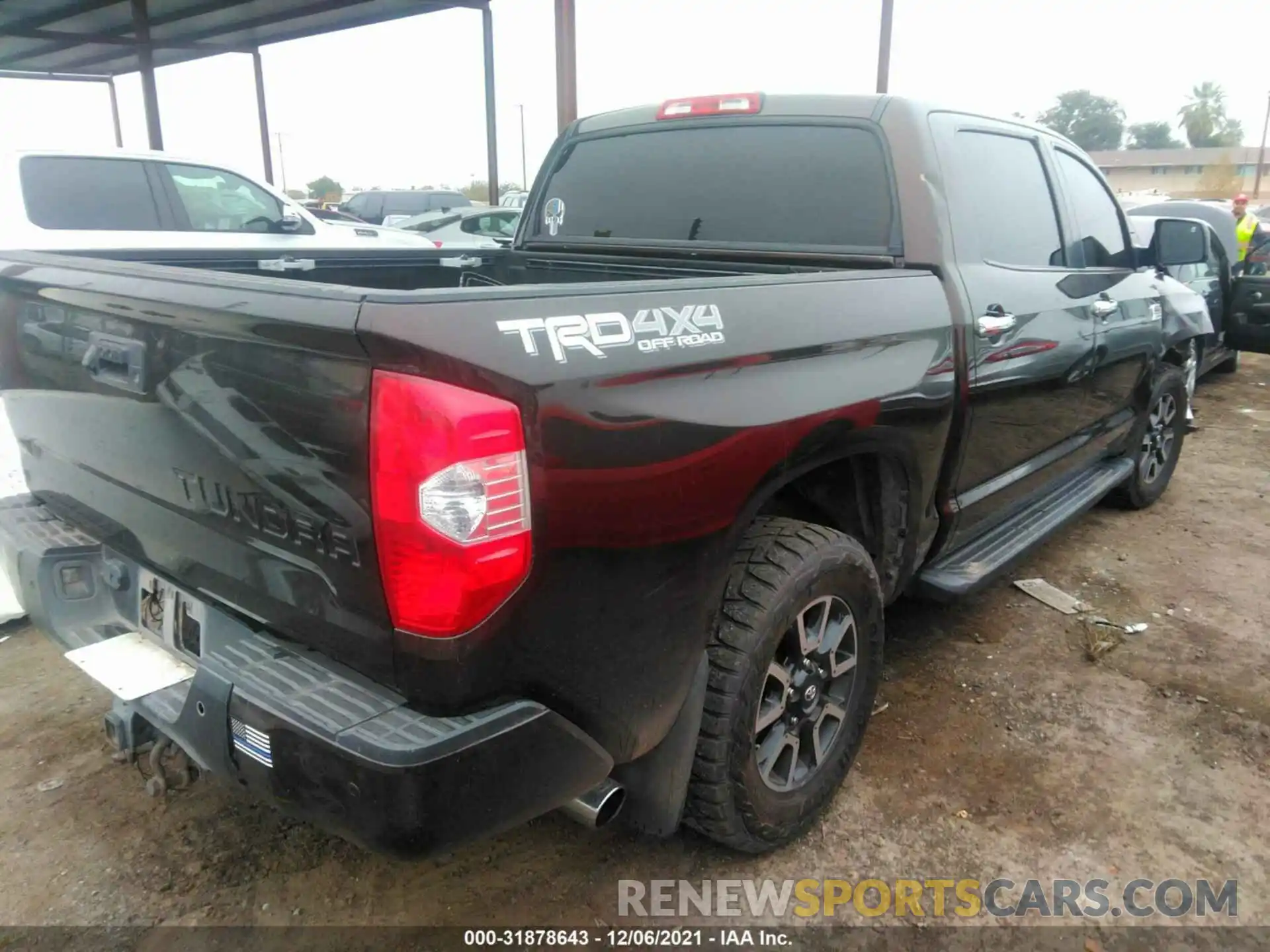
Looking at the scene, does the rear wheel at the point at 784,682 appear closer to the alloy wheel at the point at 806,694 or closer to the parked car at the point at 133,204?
the alloy wheel at the point at 806,694

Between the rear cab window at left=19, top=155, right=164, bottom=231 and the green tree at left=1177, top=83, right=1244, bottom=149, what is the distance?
112803 millimetres

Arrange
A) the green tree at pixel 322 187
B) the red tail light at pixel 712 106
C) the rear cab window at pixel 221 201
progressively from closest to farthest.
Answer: the red tail light at pixel 712 106 < the rear cab window at pixel 221 201 < the green tree at pixel 322 187

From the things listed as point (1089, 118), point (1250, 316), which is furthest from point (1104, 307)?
point (1089, 118)

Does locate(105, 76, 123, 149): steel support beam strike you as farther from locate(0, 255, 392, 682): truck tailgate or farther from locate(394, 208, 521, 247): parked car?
locate(0, 255, 392, 682): truck tailgate

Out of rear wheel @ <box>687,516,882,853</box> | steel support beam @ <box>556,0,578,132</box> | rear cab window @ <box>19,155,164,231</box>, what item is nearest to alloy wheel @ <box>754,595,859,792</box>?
rear wheel @ <box>687,516,882,853</box>

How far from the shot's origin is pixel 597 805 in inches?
76.9

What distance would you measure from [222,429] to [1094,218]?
376 centimetres

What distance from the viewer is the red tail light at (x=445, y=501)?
1.52m

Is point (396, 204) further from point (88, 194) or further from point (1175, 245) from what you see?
point (1175, 245)

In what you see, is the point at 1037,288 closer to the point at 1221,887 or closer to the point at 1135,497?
the point at 1221,887

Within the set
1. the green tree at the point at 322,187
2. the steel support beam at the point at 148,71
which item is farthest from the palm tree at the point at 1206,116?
the steel support beam at the point at 148,71

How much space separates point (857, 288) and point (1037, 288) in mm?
1205
